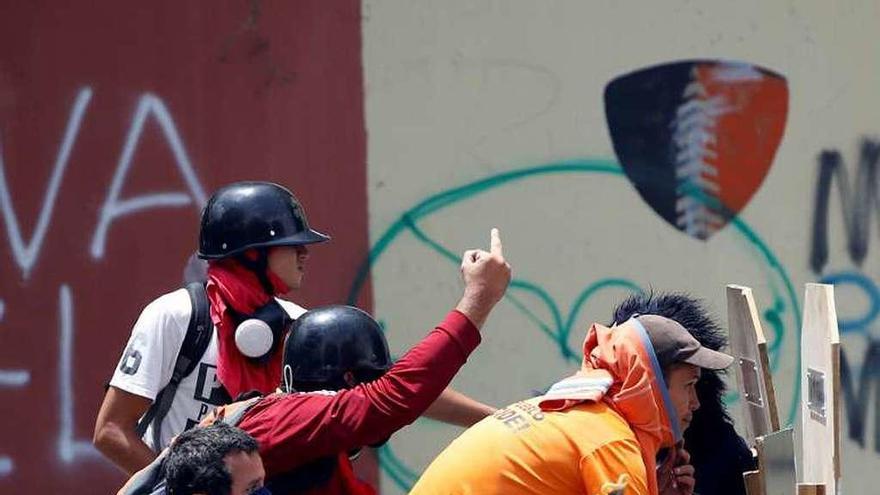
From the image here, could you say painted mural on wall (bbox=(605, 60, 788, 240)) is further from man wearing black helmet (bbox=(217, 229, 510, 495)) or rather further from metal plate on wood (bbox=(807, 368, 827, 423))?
man wearing black helmet (bbox=(217, 229, 510, 495))

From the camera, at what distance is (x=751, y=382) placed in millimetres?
4539

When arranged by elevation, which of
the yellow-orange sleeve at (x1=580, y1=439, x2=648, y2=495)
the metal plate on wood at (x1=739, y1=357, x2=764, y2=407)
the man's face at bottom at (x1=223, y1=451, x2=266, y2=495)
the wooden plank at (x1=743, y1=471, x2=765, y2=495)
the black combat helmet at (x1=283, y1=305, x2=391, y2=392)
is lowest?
the wooden plank at (x1=743, y1=471, x2=765, y2=495)

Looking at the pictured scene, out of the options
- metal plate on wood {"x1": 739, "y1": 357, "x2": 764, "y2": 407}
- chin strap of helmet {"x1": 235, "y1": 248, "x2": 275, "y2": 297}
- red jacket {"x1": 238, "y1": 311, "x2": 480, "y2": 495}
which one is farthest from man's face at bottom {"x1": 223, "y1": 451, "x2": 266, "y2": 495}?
metal plate on wood {"x1": 739, "y1": 357, "x2": 764, "y2": 407}

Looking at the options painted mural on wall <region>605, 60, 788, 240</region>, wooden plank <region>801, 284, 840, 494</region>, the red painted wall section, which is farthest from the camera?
painted mural on wall <region>605, 60, 788, 240</region>

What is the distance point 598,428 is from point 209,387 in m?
1.26

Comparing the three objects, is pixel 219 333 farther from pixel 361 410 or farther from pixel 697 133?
pixel 697 133

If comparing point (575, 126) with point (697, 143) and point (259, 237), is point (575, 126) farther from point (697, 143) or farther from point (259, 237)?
point (259, 237)

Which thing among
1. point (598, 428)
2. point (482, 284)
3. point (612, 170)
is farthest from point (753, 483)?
point (612, 170)

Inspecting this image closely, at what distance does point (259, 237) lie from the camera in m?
4.49

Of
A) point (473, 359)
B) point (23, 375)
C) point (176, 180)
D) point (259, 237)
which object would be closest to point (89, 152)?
point (176, 180)

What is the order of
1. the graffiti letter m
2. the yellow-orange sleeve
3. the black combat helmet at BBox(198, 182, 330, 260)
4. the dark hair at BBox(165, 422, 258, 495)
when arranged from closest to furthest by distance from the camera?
the dark hair at BBox(165, 422, 258, 495) → the yellow-orange sleeve → the black combat helmet at BBox(198, 182, 330, 260) → the graffiti letter m

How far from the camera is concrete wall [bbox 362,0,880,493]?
21.7 ft

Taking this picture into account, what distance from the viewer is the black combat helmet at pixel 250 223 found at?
450cm

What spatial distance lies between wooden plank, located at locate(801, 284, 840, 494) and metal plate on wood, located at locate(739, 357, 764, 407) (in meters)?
0.13
